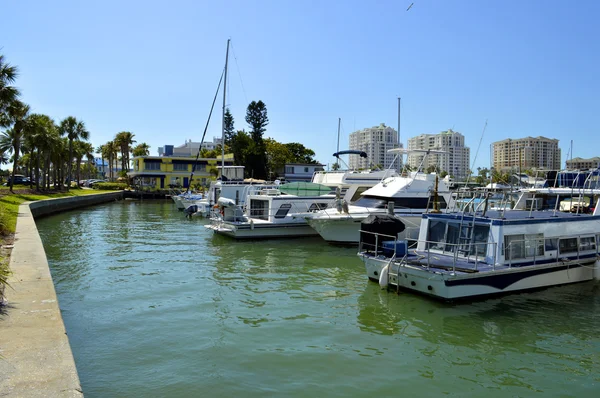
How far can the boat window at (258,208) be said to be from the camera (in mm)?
25736

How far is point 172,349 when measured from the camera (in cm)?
884

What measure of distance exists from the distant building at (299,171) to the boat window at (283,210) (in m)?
35.4

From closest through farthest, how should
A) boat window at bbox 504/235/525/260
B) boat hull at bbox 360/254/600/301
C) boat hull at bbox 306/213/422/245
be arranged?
1. boat hull at bbox 360/254/600/301
2. boat window at bbox 504/235/525/260
3. boat hull at bbox 306/213/422/245

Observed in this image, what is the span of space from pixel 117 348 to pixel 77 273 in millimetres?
7854

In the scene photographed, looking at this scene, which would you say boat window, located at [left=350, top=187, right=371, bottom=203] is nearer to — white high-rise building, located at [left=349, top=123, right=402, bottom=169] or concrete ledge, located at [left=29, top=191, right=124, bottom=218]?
concrete ledge, located at [left=29, top=191, right=124, bottom=218]

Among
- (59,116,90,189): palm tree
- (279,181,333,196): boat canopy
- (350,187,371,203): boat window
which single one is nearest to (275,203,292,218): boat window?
(279,181,333,196): boat canopy

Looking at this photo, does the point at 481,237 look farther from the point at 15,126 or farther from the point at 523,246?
the point at 15,126

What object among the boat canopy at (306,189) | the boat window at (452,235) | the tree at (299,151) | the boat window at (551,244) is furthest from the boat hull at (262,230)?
the tree at (299,151)

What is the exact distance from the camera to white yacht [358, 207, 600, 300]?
11875mm

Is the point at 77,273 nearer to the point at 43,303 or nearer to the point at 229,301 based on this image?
the point at 229,301

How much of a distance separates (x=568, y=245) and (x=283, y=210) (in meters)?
14.1

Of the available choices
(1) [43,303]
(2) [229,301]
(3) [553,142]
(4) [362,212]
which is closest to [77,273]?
(2) [229,301]

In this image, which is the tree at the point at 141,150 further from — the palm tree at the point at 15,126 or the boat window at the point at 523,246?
the boat window at the point at 523,246

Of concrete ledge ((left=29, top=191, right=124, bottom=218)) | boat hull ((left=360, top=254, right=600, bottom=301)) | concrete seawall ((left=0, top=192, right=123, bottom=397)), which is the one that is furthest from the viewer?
concrete ledge ((left=29, top=191, right=124, bottom=218))
